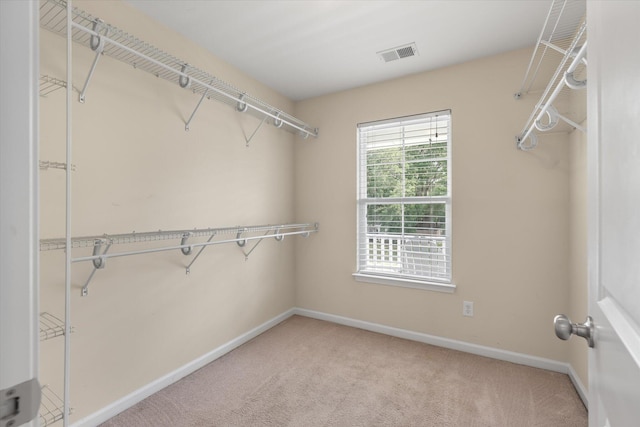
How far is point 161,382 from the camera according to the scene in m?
1.93

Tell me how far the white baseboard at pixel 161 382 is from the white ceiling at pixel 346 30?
239 cm

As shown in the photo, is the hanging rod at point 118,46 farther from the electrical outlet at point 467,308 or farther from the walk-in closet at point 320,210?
the electrical outlet at point 467,308

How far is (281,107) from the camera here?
10.2 feet

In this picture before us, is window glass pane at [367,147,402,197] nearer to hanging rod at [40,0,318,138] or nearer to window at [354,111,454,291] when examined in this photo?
window at [354,111,454,291]

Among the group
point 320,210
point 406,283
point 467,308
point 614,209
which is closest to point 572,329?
point 614,209

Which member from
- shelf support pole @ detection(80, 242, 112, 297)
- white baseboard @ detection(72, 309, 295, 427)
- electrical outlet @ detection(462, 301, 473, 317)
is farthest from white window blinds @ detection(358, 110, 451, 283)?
shelf support pole @ detection(80, 242, 112, 297)

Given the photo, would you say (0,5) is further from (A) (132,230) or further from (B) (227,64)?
(B) (227,64)

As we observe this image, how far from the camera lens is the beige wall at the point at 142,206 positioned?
1.48 metres

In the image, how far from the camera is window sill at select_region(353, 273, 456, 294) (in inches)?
98.9

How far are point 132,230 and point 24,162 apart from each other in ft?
4.99

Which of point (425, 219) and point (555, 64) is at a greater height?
point (555, 64)

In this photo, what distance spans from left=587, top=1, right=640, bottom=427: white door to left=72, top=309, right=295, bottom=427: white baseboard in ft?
7.20

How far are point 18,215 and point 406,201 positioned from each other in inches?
104

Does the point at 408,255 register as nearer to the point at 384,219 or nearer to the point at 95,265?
the point at 384,219
